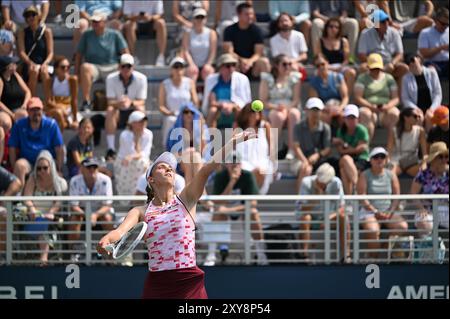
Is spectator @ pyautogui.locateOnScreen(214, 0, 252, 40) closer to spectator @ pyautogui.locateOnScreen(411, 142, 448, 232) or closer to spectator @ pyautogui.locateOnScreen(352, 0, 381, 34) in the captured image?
spectator @ pyautogui.locateOnScreen(352, 0, 381, 34)

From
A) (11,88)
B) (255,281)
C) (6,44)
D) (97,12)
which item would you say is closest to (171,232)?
(255,281)

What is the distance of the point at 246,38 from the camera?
50.0ft

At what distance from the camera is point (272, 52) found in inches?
602

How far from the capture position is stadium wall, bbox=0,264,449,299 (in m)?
12.7

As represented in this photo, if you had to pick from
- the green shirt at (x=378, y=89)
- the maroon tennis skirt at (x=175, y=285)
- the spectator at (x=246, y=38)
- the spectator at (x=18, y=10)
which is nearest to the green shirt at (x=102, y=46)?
the spectator at (x=18, y=10)

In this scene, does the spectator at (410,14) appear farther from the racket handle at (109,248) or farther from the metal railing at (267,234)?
the racket handle at (109,248)

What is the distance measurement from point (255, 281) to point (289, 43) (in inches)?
134

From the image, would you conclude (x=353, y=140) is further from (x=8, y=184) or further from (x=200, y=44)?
(x=8, y=184)

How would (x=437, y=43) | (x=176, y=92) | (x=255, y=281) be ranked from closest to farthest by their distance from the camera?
(x=255, y=281), (x=176, y=92), (x=437, y=43)

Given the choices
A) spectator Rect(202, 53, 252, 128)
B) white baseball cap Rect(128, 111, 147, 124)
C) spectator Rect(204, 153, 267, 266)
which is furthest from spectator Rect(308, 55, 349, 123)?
white baseball cap Rect(128, 111, 147, 124)

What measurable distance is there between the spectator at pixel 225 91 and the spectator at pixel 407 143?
5.21 ft

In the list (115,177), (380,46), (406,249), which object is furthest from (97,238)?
(380,46)

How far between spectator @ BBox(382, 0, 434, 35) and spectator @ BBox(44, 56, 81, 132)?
3.73 metres
